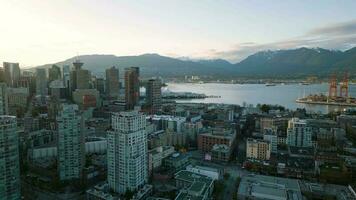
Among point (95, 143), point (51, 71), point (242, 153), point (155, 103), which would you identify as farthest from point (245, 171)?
point (51, 71)

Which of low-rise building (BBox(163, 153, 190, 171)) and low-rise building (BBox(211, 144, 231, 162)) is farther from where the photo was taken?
low-rise building (BBox(211, 144, 231, 162))

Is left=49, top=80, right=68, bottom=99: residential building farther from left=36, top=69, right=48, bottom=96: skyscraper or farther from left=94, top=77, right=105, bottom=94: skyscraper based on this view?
left=94, top=77, right=105, bottom=94: skyscraper

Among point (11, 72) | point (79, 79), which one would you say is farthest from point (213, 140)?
point (11, 72)

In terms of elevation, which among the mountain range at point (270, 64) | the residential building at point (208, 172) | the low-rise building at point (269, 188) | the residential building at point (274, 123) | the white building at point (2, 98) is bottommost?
the low-rise building at point (269, 188)

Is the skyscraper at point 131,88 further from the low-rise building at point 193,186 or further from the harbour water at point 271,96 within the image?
the low-rise building at point 193,186

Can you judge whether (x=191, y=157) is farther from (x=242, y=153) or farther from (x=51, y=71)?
(x=51, y=71)

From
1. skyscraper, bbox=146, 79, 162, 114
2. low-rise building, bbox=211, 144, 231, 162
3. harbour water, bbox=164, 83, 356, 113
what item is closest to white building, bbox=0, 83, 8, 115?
low-rise building, bbox=211, 144, 231, 162

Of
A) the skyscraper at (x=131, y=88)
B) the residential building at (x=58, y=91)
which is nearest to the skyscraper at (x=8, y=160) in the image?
the skyscraper at (x=131, y=88)
